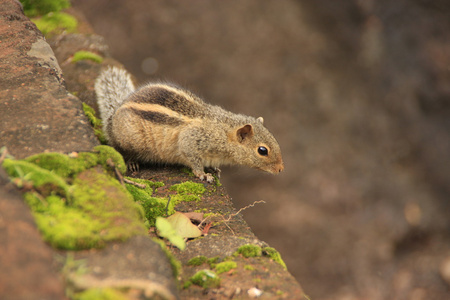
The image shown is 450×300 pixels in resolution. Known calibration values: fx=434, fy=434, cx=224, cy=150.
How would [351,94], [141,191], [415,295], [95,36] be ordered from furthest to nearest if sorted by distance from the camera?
[351,94], [415,295], [95,36], [141,191]

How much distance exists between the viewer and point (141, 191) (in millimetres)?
3959

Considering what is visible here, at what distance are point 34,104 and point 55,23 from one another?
4.36 m

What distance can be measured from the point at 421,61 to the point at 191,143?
7112 mm

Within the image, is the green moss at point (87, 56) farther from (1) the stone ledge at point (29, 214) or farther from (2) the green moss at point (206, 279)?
(2) the green moss at point (206, 279)

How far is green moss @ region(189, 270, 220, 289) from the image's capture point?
286 centimetres

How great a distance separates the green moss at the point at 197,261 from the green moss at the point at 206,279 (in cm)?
20

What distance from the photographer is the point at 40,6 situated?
7758 millimetres

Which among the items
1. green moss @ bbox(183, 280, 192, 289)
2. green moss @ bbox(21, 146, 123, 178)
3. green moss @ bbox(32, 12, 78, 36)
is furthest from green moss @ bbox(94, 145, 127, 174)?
green moss @ bbox(32, 12, 78, 36)

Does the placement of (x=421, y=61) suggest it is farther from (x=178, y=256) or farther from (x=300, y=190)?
(x=178, y=256)

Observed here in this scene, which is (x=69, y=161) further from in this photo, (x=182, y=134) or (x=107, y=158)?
(x=182, y=134)

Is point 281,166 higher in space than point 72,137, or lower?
higher

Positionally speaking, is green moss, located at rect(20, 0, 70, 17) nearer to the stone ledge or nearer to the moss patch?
the stone ledge

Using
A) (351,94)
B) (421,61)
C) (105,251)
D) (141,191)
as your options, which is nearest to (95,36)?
(141,191)

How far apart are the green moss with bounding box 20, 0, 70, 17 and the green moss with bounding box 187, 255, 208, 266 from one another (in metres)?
6.31
